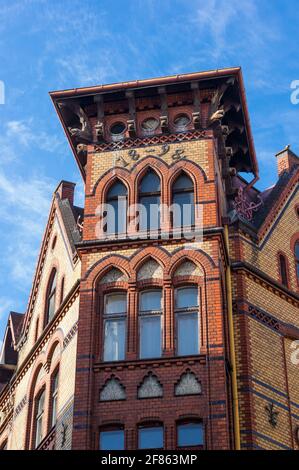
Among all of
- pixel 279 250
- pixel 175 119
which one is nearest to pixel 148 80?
pixel 175 119

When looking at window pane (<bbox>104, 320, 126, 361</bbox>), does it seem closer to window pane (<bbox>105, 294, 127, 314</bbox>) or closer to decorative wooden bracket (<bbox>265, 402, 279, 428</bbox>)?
window pane (<bbox>105, 294, 127, 314</bbox>)

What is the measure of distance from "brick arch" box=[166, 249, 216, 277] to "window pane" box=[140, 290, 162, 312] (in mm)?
574

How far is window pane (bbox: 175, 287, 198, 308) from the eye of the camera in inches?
1022

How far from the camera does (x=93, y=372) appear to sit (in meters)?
25.1

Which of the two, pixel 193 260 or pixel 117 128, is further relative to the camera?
pixel 117 128

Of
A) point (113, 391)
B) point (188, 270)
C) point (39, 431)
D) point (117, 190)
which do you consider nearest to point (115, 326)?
point (113, 391)

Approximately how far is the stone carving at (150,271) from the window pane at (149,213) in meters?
1.07

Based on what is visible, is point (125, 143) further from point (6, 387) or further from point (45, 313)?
point (6, 387)

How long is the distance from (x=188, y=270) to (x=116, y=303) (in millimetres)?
1855

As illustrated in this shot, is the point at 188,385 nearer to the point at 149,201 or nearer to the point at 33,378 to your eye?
the point at 149,201

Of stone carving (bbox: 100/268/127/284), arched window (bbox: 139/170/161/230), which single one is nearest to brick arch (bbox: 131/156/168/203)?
arched window (bbox: 139/170/161/230)

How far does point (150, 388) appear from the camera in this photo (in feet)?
81.0

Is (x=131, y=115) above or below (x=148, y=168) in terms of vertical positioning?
above

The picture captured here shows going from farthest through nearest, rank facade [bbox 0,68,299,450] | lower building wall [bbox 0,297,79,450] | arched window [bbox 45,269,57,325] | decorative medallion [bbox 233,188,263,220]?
1. arched window [bbox 45,269,57,325]
2. decorative medallion [bbox 233,188,263,220]
3. lower building wall [bbox 0,297,79,450]
4. facade [bbox 0,68,299,450]
